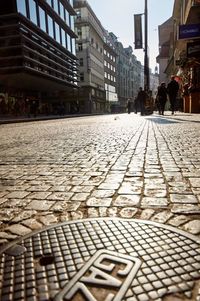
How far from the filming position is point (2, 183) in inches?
129

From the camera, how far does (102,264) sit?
1.45m

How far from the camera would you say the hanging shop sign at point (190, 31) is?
637 inches

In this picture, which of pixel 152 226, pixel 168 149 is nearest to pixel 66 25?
pixel 168 149

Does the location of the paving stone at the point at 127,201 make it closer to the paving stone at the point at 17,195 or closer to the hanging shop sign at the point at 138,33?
the paving stone at the point at 17,195

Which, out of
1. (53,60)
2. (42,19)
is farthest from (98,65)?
(42,19)

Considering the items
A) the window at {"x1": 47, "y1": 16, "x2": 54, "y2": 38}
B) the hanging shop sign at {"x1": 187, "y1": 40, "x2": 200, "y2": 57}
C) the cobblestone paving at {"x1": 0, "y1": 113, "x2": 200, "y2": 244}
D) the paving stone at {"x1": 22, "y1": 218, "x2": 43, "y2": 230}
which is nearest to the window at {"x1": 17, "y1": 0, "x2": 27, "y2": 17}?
the window at {"x1": 47, "y1": 16, "x2": 54, "y2": 38}

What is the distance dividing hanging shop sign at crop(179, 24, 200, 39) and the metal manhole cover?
16.5 m

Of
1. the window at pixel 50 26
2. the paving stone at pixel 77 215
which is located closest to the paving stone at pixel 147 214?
the paving stone at pixel 77 215

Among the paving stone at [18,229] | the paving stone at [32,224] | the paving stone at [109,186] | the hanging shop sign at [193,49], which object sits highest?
the hanging shop sign at [193,49]

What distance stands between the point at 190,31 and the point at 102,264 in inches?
677

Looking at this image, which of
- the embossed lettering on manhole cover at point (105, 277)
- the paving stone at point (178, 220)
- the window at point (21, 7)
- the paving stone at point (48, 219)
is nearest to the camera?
the embossed lettering on manhole cover at point (105, 277)

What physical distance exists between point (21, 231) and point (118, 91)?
93387mm

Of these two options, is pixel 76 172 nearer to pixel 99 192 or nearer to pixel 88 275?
pixel 99 192

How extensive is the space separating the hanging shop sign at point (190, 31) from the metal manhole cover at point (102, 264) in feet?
54.3
